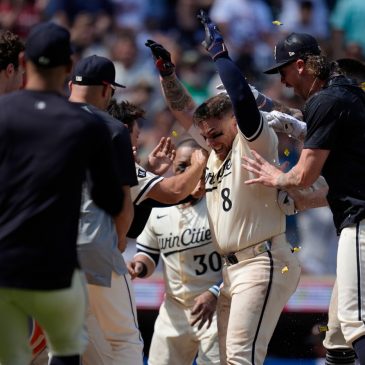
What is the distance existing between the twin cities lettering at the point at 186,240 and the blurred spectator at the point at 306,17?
5.20 m

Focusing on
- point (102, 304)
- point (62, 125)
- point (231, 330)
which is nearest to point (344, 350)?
point (231, 330)

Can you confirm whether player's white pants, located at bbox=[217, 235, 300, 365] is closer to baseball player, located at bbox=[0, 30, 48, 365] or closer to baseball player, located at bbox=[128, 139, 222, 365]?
baseball player, located at bbox=[128, 139, 222, 365]

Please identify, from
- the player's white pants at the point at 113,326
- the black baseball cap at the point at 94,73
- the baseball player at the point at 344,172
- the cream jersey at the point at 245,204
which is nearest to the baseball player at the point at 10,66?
the player's white pants at the point at 113,326

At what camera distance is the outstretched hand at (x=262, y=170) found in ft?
19.0

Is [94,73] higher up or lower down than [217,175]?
higher up

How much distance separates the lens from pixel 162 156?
688 centimetres

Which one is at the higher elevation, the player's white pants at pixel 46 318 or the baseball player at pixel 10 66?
the baseball player at pixel 10 66

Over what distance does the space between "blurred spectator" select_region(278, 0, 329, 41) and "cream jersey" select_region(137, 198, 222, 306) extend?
5.08 m

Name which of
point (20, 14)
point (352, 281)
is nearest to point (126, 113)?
point (352, 281)

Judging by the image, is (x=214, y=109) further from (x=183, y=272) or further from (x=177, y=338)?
(x=177, y=338)

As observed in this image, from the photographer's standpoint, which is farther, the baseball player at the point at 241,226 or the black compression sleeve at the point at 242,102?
the baseball player at the point at 241,226

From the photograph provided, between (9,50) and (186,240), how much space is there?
2.14m

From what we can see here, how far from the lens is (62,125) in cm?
423

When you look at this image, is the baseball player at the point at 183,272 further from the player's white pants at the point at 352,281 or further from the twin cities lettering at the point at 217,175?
the player's white pants at the point at 352,281
